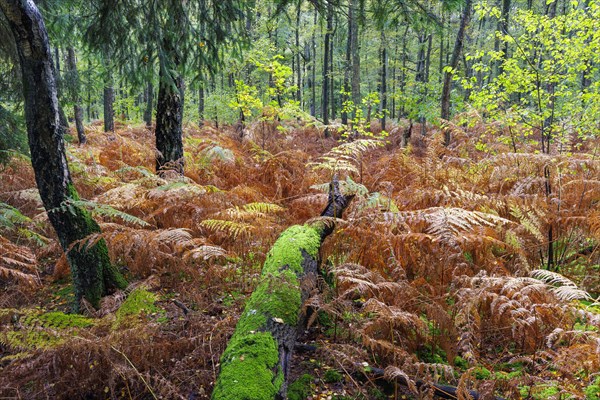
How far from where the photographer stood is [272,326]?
2.42 m

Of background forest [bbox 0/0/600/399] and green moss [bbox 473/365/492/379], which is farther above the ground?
background forest [bbox 0/0/600/399]

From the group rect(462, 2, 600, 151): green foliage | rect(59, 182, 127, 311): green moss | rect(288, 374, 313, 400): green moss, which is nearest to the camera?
rect(288, 374, 313, 400): green moss

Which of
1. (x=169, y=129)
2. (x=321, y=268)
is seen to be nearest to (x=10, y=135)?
(x=169, y=129)

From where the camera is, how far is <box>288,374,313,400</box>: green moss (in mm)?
2442

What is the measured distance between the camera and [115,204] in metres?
4.62

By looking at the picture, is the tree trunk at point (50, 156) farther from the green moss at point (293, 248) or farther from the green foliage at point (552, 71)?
the green foliage at point (552, 71)

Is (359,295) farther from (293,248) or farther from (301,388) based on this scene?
(301,388)

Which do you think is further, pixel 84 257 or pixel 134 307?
pixel 84 257

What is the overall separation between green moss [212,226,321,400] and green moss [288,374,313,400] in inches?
16.8

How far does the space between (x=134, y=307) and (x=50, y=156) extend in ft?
5.08

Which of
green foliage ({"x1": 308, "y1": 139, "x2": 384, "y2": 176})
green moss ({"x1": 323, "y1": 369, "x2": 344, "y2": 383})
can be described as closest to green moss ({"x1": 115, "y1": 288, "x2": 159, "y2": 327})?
green moss ({"x1": 323, "y1": 369, "x2": 344, "y2": 383})

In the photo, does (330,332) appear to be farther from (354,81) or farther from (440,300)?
(354,81)

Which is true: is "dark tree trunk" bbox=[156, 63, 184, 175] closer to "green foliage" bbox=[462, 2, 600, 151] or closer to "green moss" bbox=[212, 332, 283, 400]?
"green moss" bbox=[212, 332, 283, 400]

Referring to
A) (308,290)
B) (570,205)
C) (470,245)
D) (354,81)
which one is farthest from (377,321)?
(354,81)
